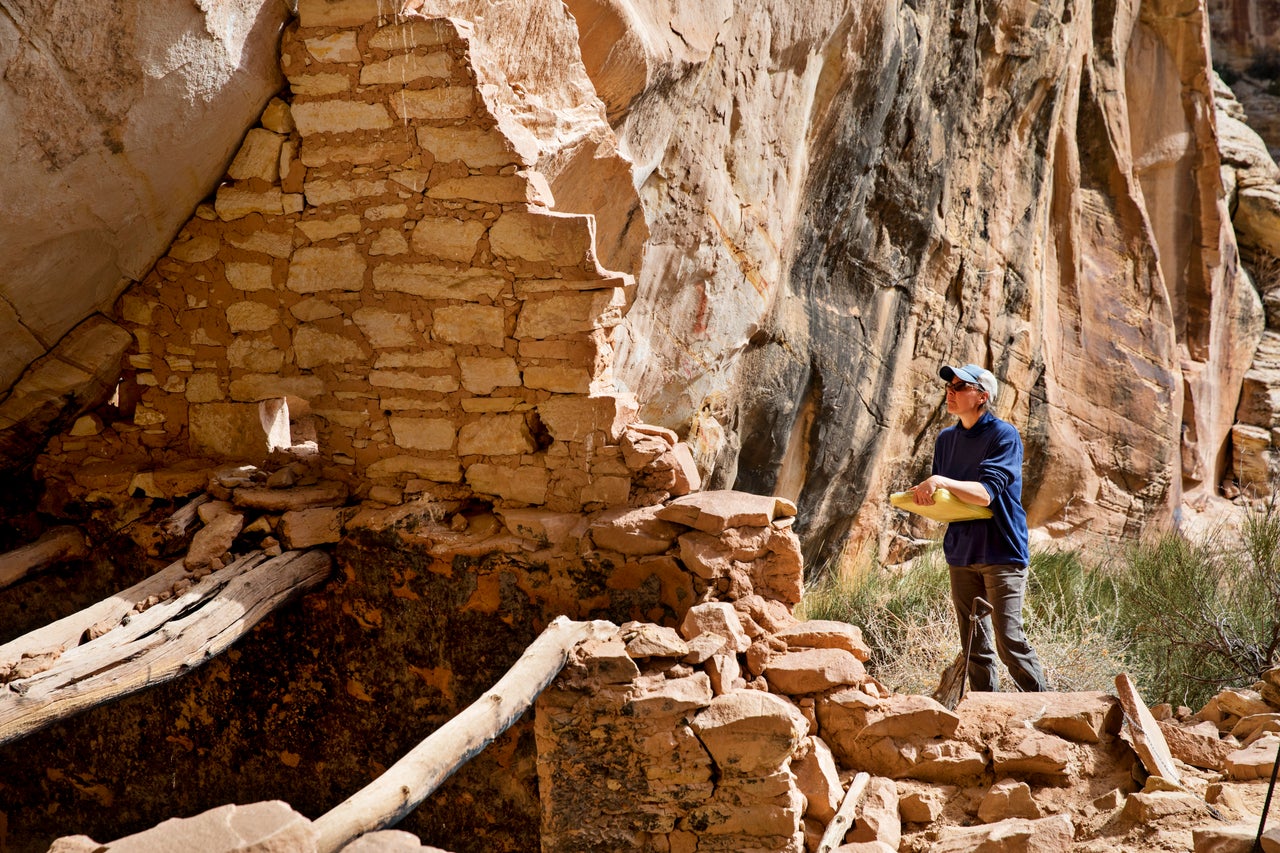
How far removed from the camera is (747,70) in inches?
229

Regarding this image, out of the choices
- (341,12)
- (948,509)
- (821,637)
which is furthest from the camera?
(948,509)

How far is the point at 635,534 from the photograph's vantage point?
326 centimetres

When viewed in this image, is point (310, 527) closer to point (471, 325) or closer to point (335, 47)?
point (471, 325)

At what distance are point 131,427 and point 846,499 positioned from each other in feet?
19.2

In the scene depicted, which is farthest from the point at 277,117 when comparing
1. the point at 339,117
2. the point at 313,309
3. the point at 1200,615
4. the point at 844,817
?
the point at 1200,615

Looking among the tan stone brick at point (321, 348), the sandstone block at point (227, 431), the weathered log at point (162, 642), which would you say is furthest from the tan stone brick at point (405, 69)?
the weathered log at point (162, 642)

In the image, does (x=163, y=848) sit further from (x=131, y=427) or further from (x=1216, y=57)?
(x=1216, y=57)

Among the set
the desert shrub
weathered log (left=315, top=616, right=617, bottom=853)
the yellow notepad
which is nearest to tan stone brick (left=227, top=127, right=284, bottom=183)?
weathered log (left=315, top=616, right=617, bottom=853)

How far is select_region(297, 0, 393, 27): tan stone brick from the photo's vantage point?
10.9 ft

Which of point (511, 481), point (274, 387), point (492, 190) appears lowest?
point (511, 481)

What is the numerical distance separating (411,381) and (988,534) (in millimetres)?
2104

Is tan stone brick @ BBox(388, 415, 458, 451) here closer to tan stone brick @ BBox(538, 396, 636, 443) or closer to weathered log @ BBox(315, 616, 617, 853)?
tan stone brick @ BBox(538, 396, 636, 443)

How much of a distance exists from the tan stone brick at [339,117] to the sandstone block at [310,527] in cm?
128

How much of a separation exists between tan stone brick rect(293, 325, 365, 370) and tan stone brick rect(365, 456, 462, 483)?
1.23 ft
